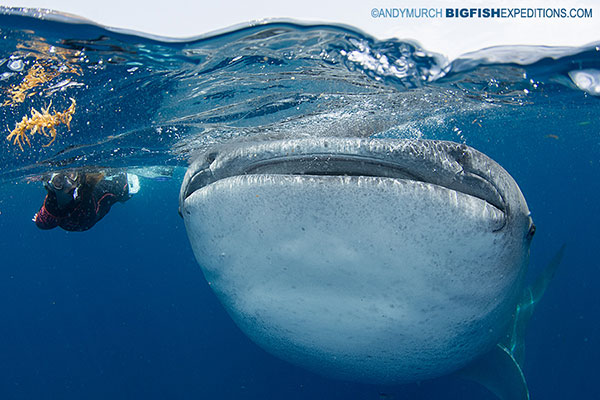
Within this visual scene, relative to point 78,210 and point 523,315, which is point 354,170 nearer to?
point 523,315

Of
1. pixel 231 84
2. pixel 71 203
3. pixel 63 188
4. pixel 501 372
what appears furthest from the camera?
pixel 71 203

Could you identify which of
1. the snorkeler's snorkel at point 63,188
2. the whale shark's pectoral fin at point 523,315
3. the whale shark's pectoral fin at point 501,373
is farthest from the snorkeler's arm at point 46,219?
the whale shark's pectoral fin at point 523,315

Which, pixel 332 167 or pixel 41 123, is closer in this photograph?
pixel 332 167

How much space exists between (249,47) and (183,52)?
2.74 feet

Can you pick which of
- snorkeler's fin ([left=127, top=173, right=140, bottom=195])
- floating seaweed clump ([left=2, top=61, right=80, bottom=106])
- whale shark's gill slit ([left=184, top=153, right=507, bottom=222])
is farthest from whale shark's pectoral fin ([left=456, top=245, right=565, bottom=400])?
snorkeler's fin ([left=127, top=173, right=140, bottom=195])

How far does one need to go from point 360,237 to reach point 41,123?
7174 mm

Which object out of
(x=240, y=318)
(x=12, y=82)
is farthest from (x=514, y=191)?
(x=12, y=82)

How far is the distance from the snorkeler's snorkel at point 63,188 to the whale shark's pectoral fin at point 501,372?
25.3 ft

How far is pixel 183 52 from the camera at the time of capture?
4734 mm

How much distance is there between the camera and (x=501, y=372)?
550 cm

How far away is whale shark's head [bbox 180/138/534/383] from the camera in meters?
1.95

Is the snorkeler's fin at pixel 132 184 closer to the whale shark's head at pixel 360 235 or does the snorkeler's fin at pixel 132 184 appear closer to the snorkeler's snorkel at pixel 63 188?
the snorkeler's snorkel at pixel 63 188

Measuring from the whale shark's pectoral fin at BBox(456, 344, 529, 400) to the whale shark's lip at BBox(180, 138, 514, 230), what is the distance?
414 centimetres

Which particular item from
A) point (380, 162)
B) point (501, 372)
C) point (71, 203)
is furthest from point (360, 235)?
point (71, 203)
